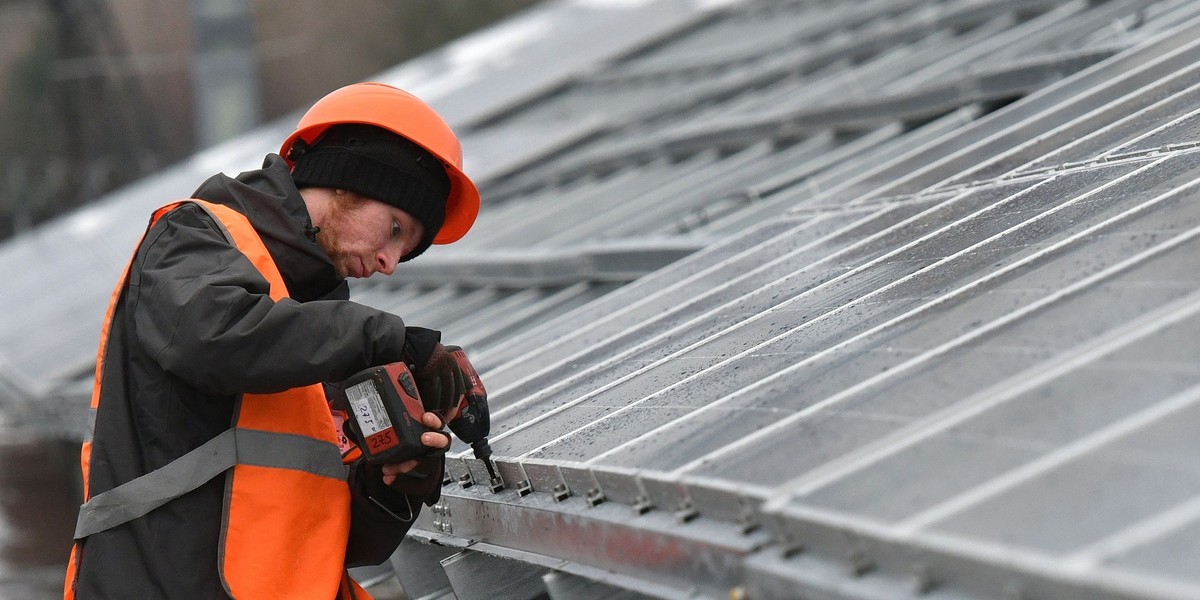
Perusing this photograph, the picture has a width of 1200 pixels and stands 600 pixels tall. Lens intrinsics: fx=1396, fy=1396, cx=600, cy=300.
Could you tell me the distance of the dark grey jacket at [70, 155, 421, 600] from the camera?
10.0ft

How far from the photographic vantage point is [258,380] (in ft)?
10.1

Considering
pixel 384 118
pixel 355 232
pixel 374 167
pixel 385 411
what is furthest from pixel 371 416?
pixel 384 118

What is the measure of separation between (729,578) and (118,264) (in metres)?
11.1

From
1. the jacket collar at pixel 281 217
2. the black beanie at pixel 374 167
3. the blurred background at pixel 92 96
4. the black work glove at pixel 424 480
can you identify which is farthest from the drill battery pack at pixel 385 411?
the blurred background at pixel 92 96

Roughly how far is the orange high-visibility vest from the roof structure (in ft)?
1.53

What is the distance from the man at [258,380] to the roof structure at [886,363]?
1.47ft

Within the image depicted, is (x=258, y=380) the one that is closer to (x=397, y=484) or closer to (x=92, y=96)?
(x=397, y=484)

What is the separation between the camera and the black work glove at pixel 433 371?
337 cm

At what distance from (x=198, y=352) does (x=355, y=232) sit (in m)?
0.74

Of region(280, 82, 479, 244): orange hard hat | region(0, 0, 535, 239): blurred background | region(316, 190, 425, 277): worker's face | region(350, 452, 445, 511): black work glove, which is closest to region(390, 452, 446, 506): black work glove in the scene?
region(350, 452, 445, 511): black work glove

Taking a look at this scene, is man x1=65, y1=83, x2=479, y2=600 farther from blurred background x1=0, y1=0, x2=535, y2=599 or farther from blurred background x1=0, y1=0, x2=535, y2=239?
blurred background x1=0, y1=0, x2=535, y2=239

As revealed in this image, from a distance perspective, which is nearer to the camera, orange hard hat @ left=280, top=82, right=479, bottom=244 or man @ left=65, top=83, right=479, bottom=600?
man @ left=65, top=83, right=479, bottom=600

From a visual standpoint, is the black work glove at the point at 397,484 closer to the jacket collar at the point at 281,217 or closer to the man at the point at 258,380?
the man at the point at 258,380

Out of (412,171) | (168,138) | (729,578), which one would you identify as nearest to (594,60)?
(412,171)
